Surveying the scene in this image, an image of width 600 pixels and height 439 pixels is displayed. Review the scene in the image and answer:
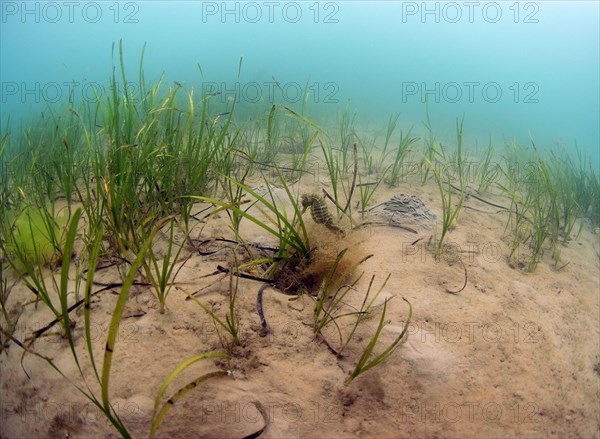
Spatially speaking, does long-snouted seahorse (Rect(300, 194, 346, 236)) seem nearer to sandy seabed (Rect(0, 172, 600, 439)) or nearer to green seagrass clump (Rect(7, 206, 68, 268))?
sandy seabed (Rect(0, 172, 600, 439))

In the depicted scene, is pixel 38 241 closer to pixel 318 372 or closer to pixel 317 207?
pixel 317 207

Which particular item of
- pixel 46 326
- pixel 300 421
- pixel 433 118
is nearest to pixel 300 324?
pixel 300 421

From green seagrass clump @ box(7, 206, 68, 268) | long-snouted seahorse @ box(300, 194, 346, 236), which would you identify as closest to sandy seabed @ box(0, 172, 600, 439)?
green seagrass clump @ box(7, 206, 68, 268)

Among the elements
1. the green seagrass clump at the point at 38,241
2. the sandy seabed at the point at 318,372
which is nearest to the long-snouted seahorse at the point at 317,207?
the sandy seabed at the point at 318,372

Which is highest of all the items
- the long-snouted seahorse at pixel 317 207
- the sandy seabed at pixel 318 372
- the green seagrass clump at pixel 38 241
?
the long-snouted seahorse at pixel 317 207

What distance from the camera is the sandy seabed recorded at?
1.66m

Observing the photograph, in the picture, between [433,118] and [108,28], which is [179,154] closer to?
[433,118]

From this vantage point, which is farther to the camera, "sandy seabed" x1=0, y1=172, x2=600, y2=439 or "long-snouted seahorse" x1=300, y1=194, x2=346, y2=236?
"long-snouted seahorse" x1=300, y1=194, x2=346, y2=236

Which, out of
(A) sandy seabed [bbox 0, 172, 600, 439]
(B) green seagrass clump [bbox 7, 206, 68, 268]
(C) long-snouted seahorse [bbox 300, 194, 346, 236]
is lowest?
(A) sandy seabed [bbox 0, 172, 600, 439]

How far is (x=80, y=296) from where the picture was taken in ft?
7.16

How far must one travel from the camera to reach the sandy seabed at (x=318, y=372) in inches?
65.4

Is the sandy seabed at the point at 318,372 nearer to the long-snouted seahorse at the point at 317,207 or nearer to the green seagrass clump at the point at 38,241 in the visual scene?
the green seagrass clump at the point at 38,241

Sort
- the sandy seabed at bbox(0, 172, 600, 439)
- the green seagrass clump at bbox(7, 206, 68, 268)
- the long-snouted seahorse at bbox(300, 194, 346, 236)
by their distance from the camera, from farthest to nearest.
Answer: the long-snouted seahorse at bbox(300, 194, 346, 236)
the green seagrass clump at bbox(7, 206, 68, 268)
the sandy seabed at bbox(0, 172, 600, 439)

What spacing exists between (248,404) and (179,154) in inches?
89.1
